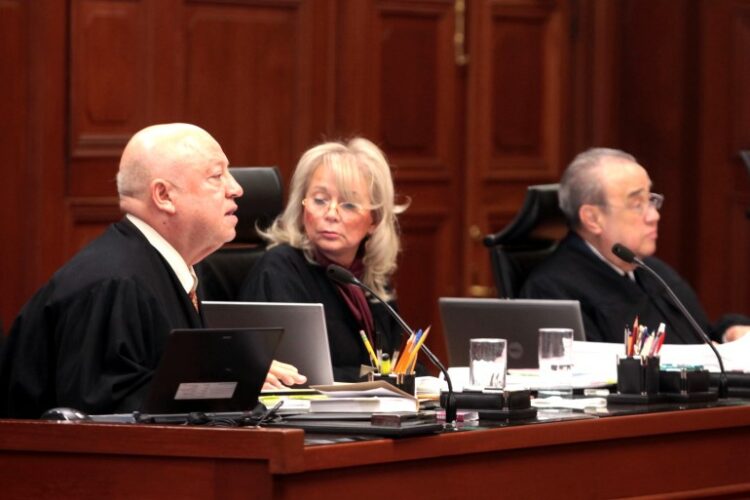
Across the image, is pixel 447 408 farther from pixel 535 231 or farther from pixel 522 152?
pixel 522 152

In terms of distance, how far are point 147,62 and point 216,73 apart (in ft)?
0.97

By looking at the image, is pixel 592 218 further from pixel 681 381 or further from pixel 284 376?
pixel 284 376

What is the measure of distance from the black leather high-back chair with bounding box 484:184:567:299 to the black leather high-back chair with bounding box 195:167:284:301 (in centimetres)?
65

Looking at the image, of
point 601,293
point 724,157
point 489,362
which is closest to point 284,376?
point 489,362

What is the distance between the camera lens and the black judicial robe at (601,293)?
4477 mm

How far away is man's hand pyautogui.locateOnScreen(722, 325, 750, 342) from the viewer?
4.54 meters

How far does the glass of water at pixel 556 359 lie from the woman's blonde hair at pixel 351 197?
884 mm

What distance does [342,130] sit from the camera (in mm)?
6070

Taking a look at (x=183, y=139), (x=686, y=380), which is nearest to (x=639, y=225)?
(x=686, y=380)

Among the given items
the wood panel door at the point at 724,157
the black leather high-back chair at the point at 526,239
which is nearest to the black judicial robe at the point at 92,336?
the black leather high-back chair at the point at 526,239

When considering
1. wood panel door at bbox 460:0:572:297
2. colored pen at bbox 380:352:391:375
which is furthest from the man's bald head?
wood panel door at bbox 460:0:572:297

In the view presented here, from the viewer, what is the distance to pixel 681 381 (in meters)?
3.31

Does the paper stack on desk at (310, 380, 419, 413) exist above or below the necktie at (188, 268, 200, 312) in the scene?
below

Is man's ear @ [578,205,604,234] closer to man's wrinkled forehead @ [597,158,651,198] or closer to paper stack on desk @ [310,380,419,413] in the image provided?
man's wrinkled forehead @ [597,158,651,198]
